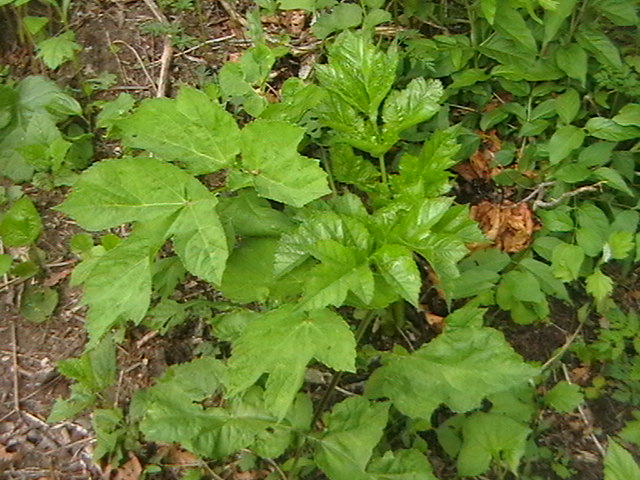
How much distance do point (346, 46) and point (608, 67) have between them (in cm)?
113

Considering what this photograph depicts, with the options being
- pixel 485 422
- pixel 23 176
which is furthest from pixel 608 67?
pixel 23 176

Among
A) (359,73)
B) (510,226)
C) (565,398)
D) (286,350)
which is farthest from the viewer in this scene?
(510,226)

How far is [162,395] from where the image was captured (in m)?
2.05

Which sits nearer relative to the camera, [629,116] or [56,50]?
[629,116]

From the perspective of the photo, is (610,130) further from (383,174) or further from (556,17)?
(383,174)

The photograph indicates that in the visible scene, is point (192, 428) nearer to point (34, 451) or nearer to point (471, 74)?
point (34, 451)

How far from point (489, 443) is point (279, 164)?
1.09 meters

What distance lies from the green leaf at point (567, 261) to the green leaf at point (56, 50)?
197cm

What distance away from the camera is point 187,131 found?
1.85 m


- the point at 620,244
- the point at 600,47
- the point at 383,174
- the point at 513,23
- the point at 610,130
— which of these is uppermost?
the point at 513,23

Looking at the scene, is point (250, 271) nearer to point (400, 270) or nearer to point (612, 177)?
point (400, 270)

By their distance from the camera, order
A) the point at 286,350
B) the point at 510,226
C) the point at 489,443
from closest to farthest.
Result: 1. the point at 286,350
2. the point at 489,443
3. the point at 510,226

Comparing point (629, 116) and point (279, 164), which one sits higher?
point (279, 164)

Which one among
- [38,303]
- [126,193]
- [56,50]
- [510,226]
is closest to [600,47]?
[510,226]
